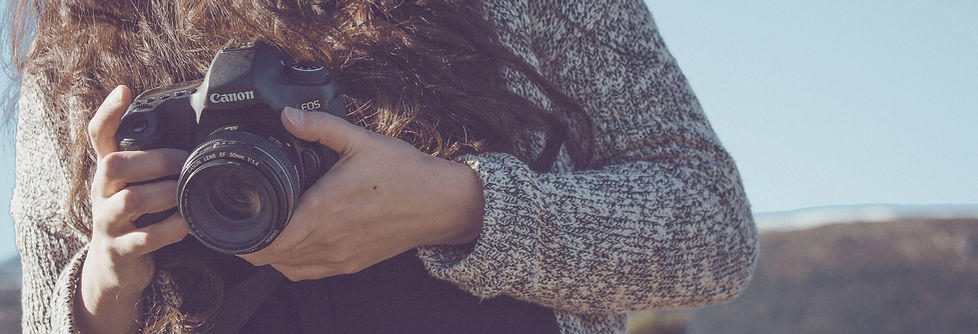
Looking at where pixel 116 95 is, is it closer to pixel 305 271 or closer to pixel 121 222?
pixel 121 222

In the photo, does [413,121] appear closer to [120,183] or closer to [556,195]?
[556,195]

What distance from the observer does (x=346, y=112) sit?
2.54 ft

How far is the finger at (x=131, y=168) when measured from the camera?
0.71 meters

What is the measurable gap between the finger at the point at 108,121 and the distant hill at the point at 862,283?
496 centimetres

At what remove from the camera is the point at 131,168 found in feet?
2.32

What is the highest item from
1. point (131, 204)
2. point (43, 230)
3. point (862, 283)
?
point (131, 204)

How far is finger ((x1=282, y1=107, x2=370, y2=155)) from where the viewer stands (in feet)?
2.26

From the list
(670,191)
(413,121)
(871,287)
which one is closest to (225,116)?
(413,121)

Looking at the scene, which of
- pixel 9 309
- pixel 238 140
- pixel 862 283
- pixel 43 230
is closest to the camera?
pixel 238 140

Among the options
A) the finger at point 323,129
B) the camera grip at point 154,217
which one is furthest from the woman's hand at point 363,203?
the camera grip at point 154,217

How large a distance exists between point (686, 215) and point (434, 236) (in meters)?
0.23

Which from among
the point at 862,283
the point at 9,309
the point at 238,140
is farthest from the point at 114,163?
the point at 862,283

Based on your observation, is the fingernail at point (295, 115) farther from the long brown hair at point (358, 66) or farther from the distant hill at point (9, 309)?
the distant hill at point (9, 309)

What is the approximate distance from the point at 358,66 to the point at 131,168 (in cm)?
21
